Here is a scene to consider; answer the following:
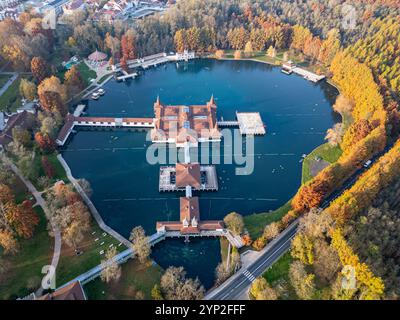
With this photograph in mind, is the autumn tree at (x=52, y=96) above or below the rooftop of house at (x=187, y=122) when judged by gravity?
above

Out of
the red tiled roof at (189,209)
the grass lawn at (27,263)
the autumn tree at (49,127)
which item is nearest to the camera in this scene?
the grass lawn at (27,263)

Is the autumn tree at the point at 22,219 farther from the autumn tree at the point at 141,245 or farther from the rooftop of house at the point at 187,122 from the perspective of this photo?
the rooftop of house at the point at 187,122

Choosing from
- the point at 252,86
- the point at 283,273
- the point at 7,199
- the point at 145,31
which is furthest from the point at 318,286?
the point at 145,31

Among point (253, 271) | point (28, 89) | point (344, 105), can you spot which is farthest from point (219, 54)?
point (253, 271)

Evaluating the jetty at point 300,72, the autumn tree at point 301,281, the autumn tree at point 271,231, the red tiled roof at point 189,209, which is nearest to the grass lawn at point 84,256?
the red tiled roof at point 189,209

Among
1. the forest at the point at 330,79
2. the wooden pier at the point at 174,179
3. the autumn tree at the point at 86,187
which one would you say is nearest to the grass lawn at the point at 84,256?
the forest at the point at 330,79

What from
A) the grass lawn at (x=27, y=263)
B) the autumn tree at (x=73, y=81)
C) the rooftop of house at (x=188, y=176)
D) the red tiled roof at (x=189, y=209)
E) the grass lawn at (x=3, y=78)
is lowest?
the grass lawn at (x=27, y=263)

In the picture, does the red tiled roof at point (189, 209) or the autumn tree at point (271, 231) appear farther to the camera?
the red tiled roof at point (189, 209)

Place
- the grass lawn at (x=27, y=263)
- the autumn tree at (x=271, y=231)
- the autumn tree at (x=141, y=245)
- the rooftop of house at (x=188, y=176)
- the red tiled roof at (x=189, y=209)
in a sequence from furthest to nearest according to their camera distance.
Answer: the rooftop of house at (x=188, y=176) < the red tiled roof at (x=189, y=209) < the autumn tree at (x=271, y=231) < the autumn tree at (x=141, y=245) < the grass lawn at (x=27, y=263)

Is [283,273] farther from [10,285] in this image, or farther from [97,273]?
[10,285]
